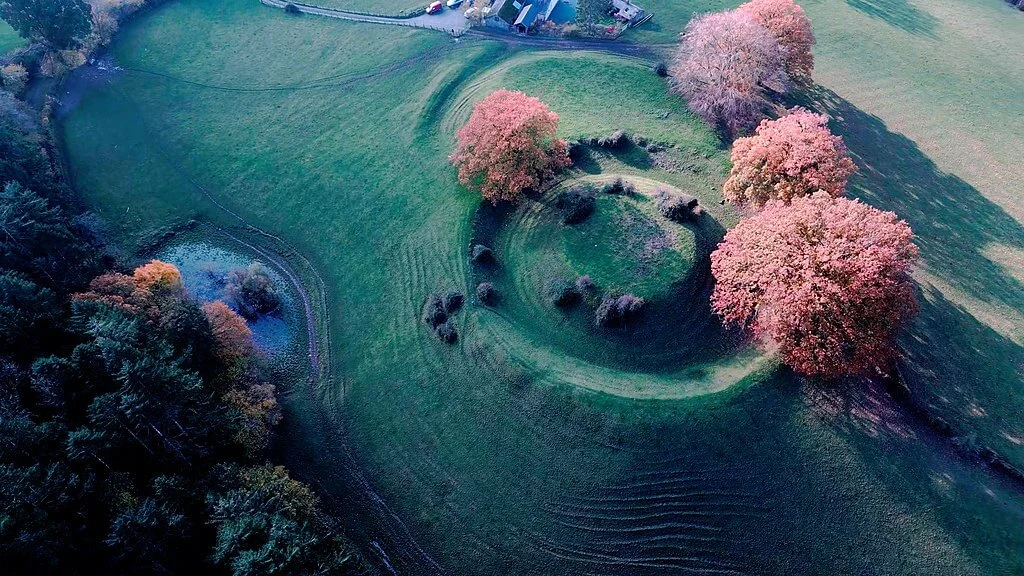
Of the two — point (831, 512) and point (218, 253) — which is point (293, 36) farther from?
point (831, 512)

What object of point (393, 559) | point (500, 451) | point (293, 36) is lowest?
point (393, 559)

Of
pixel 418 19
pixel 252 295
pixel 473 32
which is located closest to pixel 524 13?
pixel 473 32

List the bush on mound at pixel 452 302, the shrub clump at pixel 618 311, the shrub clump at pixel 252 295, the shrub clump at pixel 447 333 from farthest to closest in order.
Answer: the shrub clump at pixel 252 295, the bush on mound at pixel 452 302, the shrub clump at pixel 447 333, the shrub clump at pixel 618 311

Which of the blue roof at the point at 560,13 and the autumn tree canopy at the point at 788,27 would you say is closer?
the autumn tree canopy at the point at 788,27

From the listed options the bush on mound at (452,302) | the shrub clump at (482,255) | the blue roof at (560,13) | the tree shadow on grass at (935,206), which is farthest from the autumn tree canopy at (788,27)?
the bush on mound at (452,302)

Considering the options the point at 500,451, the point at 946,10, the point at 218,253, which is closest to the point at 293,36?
the point at 218,253

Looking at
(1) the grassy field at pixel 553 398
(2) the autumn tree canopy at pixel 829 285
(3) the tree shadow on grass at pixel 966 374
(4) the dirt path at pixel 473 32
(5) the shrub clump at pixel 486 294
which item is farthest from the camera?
(4) the dirt path at pixel 473 32

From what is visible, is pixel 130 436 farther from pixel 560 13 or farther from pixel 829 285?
pixel 560 13

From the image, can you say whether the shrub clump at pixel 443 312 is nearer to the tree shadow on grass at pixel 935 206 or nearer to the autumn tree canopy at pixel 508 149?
the autumn tree canopy at pixel 508 149
